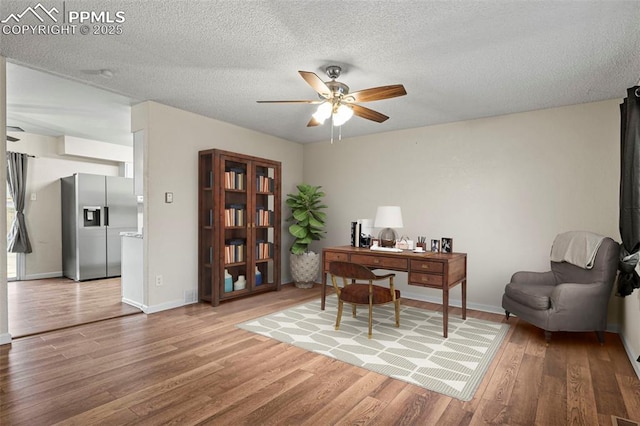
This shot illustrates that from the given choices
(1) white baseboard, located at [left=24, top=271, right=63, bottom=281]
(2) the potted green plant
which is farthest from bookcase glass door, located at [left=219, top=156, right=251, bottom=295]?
(1) white baseboard, located at [left=24, top=271, right=63, bottom=281]

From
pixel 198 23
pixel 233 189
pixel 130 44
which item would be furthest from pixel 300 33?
pixel 233 189

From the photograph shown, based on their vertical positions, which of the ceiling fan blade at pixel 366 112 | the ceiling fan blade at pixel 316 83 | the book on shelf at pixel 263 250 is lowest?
the book on shelf at pixel 263 250

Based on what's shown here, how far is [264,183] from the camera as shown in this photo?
5039 millimetres

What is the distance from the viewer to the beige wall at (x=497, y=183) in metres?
3.63

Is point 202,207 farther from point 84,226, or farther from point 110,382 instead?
point 84,226

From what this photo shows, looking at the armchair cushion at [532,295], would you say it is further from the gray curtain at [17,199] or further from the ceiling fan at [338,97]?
the gray curtain at [17,199]

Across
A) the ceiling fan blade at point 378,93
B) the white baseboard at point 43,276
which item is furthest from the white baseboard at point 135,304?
the ceiling fan blade at point 378,93

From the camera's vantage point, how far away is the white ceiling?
206 cm

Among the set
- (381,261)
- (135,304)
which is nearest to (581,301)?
(381,261)

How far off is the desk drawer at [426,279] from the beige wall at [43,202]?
6.43 meters

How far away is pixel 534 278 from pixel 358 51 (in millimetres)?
3056

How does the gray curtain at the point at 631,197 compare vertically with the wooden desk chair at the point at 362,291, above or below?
above

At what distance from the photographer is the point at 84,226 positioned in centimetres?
584

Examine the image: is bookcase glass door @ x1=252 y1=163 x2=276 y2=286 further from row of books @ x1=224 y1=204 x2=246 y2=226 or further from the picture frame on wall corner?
the picture frame on wall corner
